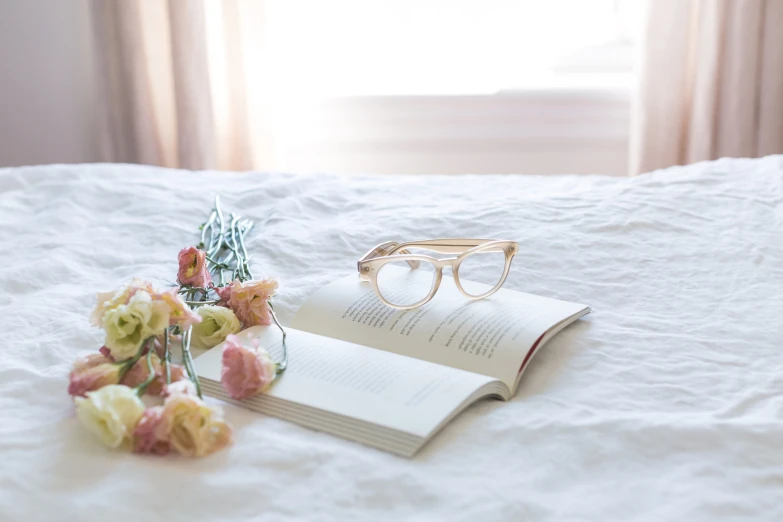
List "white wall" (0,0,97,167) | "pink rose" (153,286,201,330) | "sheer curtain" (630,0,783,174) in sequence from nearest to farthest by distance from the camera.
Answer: "pink rose" (153,286,201,330)
"sheer curtain" (630,0,783,174)
"white wall" (0,0,97,167)

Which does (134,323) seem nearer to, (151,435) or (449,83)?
(151,435)

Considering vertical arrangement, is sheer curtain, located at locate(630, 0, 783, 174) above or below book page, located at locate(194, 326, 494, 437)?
above

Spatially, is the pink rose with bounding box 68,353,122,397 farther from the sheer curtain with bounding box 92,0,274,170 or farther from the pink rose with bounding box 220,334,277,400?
the sheer curtain with bounding box 92,0,274,170

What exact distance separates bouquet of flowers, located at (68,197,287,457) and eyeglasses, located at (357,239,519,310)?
4.6 inches

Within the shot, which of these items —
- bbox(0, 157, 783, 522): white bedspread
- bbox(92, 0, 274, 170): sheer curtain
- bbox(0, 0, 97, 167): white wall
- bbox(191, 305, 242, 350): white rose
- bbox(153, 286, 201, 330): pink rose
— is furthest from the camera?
bbox(0, 0, 97, 167): white wall

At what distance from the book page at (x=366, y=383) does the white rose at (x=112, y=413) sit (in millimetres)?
120

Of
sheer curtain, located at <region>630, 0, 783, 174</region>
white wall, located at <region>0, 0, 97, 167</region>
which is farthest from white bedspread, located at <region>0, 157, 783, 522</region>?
white wall, located at <region>0, 0, 97, 167</region>

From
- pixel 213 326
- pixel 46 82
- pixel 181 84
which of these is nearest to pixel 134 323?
pixel 213 326

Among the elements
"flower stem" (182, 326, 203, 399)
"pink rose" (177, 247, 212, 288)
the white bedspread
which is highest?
"pink rose" (177, 247, 212, 288)

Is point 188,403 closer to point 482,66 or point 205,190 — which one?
point 205,190

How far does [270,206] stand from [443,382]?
0.69 meters

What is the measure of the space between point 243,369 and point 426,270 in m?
0.39

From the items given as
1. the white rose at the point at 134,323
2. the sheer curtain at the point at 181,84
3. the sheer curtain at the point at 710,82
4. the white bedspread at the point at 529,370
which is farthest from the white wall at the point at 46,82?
the white rose at the point at 134,323

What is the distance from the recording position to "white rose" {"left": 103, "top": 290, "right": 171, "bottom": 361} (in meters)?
0.62
